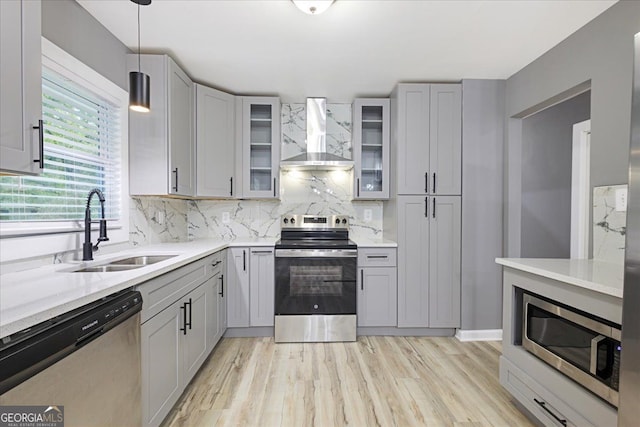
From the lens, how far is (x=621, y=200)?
175cm

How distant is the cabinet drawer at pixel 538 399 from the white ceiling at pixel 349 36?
7.31 ft

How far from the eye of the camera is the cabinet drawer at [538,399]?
1409mm

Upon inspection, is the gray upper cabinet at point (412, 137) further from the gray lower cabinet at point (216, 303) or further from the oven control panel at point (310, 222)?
the gray lower cabinet at point (216, 303)

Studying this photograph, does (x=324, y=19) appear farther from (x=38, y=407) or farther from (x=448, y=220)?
(x=38, y=407)

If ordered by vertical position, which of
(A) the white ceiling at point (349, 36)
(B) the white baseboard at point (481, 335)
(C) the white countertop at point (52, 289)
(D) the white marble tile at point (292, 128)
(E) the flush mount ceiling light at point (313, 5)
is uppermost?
(A) the white ceiling at point (349, 36)

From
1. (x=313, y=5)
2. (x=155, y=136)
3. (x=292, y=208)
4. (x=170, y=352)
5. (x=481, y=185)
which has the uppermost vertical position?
(x=313, y=5)

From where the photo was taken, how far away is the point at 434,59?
251 cm

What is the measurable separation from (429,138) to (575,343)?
2.03 metres

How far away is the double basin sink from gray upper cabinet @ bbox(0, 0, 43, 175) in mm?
683

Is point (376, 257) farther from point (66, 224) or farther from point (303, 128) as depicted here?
point (66, 224)

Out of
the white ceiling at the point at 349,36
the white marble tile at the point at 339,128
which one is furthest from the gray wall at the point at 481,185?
the white marble tile at the point at 339,128

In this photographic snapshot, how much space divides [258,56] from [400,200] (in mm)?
1807

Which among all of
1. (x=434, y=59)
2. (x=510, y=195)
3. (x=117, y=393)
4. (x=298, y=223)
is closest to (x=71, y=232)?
(x=117, y=393)

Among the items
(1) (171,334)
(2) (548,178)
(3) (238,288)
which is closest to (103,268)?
(1) (171,334)
